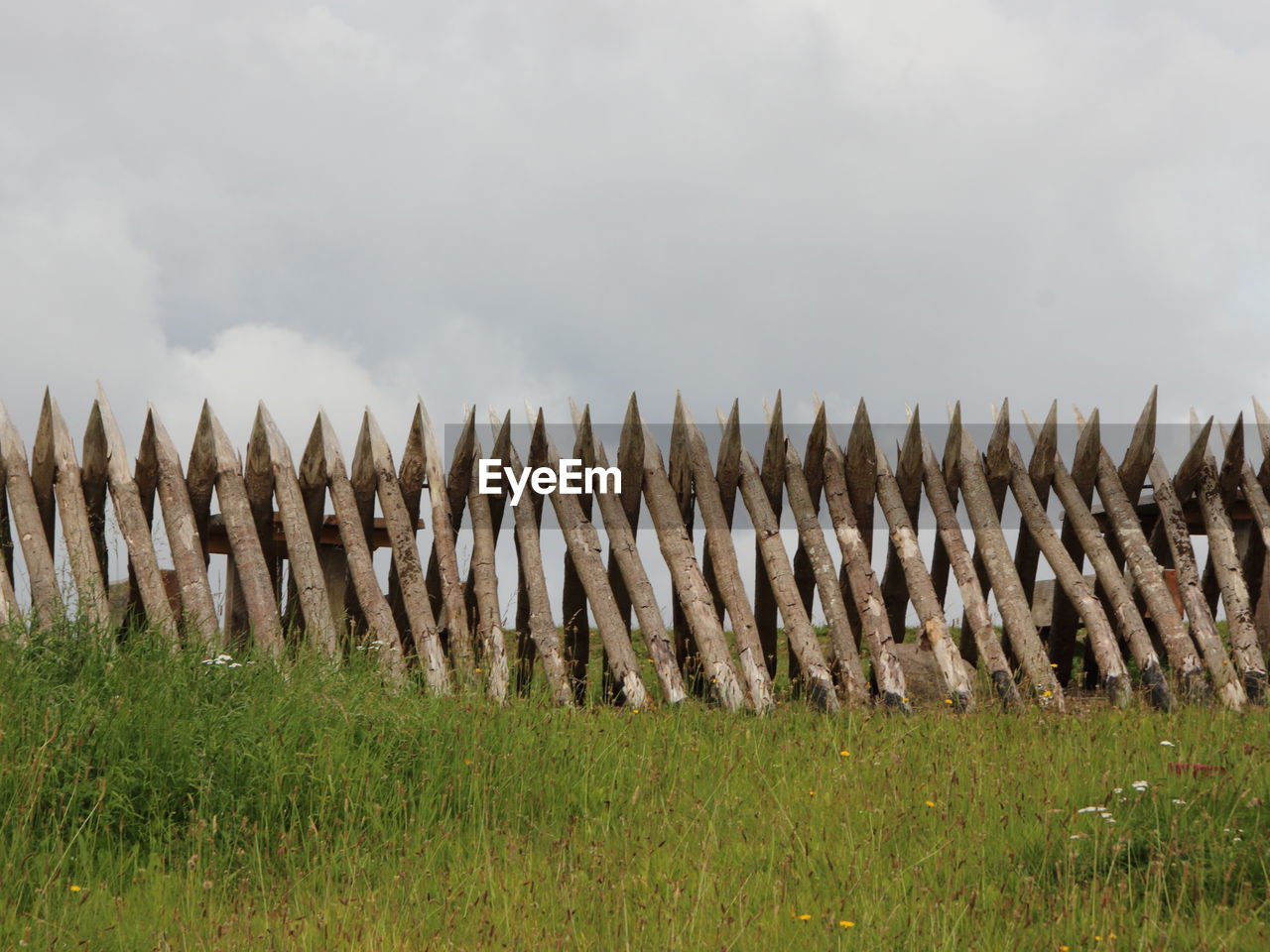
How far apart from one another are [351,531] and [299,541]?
0.28 metres

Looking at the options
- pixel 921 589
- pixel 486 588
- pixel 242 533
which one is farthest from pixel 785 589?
pixel 242 533

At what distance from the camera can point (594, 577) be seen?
6.06m

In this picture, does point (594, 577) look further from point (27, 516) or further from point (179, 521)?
point (27, 516)

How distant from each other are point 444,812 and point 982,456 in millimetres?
4264

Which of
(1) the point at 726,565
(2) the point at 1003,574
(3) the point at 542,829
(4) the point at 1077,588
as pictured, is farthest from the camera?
(4) the point at 1077,588

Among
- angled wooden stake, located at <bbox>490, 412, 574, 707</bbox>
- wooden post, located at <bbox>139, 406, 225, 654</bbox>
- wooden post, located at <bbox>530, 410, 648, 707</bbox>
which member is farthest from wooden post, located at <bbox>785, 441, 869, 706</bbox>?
wooden post, located at <bbox>139, 406, 225, 654</bbox>

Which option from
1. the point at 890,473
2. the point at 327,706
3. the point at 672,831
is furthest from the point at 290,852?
the point at 890,473

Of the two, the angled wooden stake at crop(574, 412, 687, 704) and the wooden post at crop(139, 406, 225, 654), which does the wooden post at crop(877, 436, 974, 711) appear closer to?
the angled wooden stake at crop(574, 412, 687, 704)

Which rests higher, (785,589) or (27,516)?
(27,516)

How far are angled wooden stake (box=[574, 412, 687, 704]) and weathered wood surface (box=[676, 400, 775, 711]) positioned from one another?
1.00 ft

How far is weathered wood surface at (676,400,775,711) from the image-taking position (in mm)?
5785

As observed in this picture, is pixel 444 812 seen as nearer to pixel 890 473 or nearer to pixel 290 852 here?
pixel 290 852

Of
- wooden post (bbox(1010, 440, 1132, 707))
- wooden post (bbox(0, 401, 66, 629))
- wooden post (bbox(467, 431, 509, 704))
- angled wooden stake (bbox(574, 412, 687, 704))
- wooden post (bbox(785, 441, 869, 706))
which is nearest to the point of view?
wooden post (bbox(467, 431, 509, 704))

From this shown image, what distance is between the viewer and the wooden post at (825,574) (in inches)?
234
